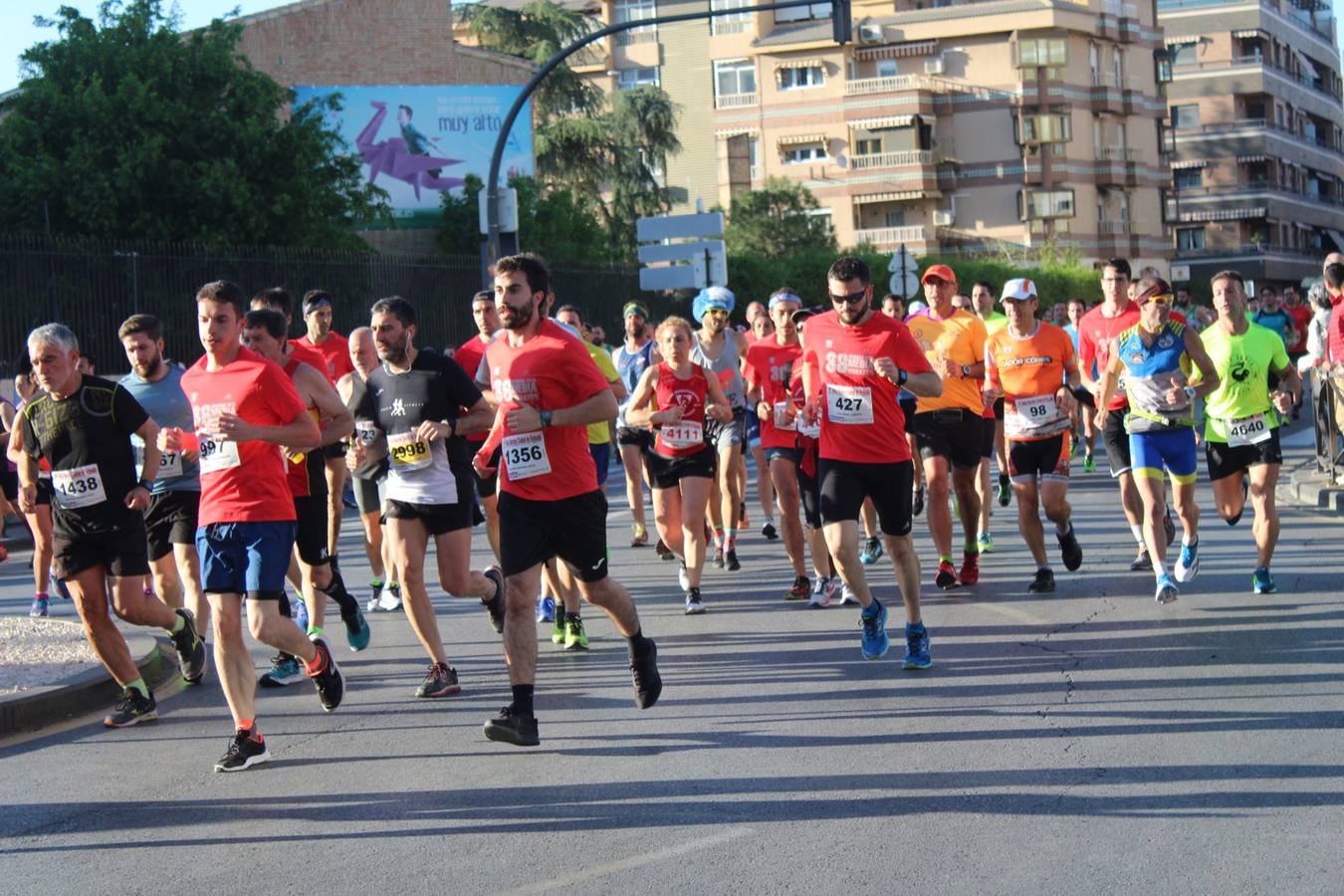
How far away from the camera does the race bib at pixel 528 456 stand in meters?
7.42

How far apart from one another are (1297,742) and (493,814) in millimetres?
3096

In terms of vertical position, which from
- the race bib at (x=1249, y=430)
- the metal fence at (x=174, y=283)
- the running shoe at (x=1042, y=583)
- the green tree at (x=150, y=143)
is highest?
the green tree at (x=150, y=143)

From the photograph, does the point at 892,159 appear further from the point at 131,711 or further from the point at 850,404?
the point at 131,711

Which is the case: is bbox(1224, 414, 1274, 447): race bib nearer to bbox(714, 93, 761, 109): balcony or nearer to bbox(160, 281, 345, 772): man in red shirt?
bbox(160, 281, 345, 772): man in red shirt

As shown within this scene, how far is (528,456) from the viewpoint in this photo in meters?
7.42

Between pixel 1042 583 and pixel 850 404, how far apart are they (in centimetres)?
309

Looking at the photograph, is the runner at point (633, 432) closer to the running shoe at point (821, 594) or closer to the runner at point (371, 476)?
the runner at point (371, 476)

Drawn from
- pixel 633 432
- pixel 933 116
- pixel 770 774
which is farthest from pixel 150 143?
pixel 933 116

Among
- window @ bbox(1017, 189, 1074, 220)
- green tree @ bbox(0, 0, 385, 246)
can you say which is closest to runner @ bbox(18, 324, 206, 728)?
green tree @ bbox(0, 0, 385, 246)

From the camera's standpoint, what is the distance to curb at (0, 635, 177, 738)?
8.32 m

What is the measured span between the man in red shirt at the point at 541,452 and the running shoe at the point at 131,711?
207 centimetres

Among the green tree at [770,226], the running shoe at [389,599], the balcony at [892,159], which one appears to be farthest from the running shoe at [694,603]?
the balcony at [892,159]

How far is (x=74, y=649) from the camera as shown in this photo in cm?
995

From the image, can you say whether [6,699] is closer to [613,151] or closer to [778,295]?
[778,295]
